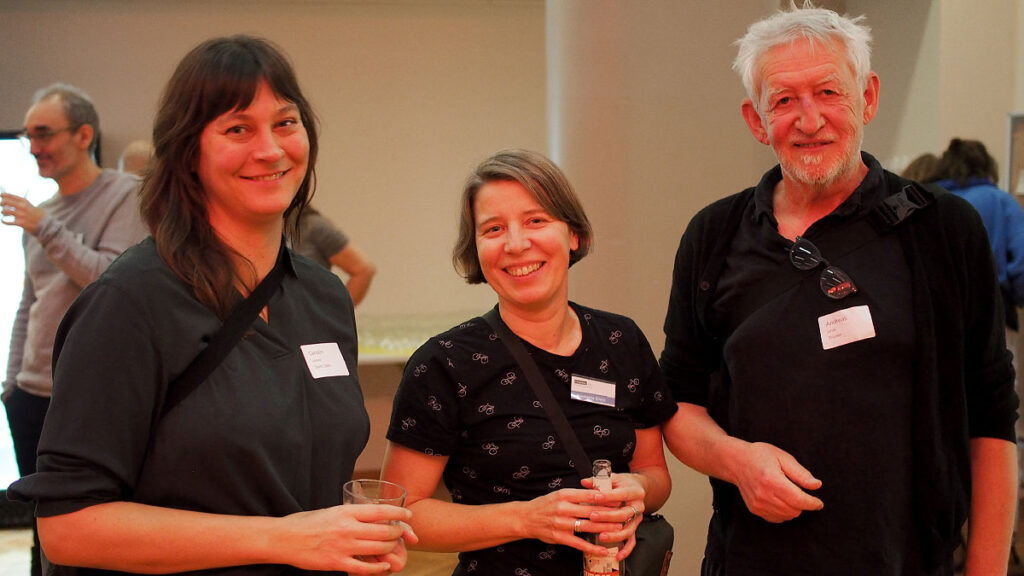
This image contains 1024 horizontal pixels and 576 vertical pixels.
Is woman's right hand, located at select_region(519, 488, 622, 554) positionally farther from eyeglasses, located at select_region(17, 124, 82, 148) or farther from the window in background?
the window in background

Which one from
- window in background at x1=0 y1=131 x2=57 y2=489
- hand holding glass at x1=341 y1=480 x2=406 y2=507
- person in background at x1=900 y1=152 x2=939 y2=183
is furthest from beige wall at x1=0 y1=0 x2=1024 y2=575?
hand holding glass at x1=341 y1=480 x2=406 y2=507

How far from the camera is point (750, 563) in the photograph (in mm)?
1826

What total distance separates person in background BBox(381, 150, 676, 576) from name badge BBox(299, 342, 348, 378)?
0.18m

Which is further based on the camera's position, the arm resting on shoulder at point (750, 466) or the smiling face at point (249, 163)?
the arm resting on shoulder at point (750, 466)

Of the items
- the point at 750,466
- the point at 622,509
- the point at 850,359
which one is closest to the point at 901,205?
the point at 850,359

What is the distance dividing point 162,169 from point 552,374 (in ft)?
2.63

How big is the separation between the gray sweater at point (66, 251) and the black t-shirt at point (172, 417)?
203 cm

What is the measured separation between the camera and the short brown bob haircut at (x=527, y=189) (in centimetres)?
180

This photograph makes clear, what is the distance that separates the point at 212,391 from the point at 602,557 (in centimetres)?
72

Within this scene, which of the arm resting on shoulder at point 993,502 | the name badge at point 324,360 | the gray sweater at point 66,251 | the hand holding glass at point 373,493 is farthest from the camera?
the gray sweater at point 66,251

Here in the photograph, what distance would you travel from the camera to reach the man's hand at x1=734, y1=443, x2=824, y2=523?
5.44 ft

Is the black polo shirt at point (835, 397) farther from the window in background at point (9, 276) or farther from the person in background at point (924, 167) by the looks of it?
the window in background at point (9, 276)

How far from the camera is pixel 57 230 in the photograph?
10.6 ft

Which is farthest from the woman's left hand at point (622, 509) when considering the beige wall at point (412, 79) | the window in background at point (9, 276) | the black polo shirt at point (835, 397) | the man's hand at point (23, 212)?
the window in background at point (9, 276)
